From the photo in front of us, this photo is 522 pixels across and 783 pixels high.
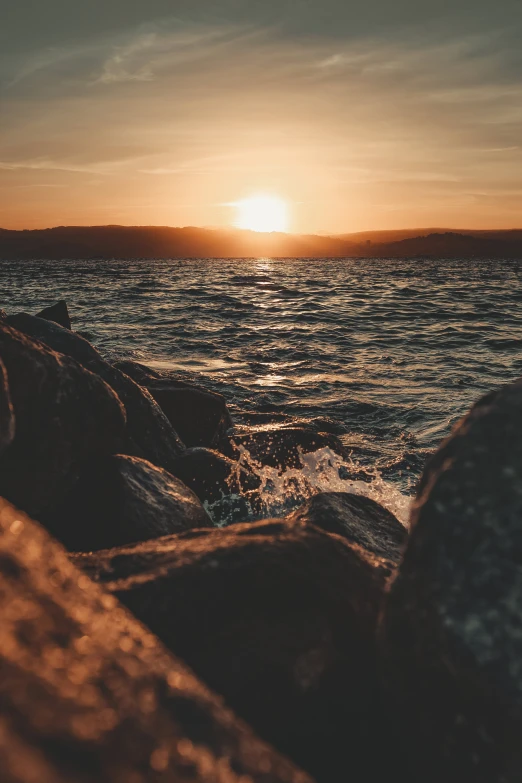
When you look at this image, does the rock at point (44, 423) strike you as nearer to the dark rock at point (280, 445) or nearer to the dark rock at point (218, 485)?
the dark rock at point (218, 485)

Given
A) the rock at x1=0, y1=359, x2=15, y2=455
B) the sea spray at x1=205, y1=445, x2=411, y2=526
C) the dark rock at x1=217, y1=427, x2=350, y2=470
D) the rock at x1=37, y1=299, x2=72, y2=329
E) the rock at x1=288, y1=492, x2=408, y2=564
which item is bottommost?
the sea spray at x1=205, y1=445, x2=411, y2=526

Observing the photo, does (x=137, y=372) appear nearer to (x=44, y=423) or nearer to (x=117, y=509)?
(x=44, y=423)

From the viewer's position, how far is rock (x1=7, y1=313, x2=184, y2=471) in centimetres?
515

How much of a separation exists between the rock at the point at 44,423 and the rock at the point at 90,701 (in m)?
2.41

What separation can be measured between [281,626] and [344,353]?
13.7m

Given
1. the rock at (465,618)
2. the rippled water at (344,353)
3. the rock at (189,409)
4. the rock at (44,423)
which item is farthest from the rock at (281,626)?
the rippled water at (344,353)

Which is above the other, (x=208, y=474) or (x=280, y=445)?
(x=208, y=474)

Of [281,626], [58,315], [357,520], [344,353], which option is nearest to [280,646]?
[281,626]

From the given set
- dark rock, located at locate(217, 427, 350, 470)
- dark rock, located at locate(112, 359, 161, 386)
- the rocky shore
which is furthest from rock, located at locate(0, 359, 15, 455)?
dark rock, located at locate(112, 359, 161, 386)

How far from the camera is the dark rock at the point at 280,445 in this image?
23.3 ft

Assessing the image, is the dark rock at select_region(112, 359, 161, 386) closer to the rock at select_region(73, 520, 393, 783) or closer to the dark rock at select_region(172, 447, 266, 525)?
the dark rock at select_region(172, 447, 266, 525)

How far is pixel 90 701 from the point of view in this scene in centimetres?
87

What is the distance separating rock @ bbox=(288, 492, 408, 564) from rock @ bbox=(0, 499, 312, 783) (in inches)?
103

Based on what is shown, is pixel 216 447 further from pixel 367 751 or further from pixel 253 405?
pixel 367 751
